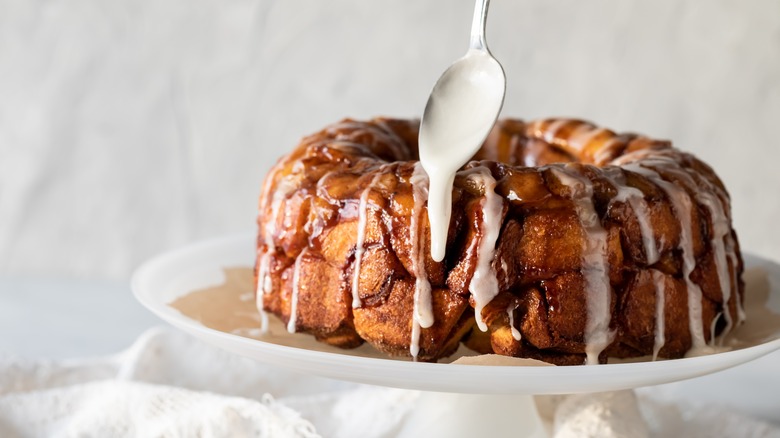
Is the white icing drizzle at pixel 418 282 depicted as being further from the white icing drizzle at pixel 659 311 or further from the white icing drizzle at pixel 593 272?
the white icing drizzle at pixel 659 311

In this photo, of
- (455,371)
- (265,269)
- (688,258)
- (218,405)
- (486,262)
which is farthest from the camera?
(218,405)

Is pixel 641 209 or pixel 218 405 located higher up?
pixel 641 209

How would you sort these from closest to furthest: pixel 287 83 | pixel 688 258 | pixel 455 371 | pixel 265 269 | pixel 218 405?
1. pixel 455 371
2. pixel 688 258
3. pixel 265 269
4. pixel 218 405
5. pixel 287 83

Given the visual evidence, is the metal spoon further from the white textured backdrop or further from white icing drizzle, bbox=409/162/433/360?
the white textured backdrop

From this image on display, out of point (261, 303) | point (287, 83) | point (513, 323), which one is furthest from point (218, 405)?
point (287, 83)

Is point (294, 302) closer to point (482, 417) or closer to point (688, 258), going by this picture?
point (482, 417)

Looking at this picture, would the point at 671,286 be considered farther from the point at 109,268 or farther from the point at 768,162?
the point at 109,268

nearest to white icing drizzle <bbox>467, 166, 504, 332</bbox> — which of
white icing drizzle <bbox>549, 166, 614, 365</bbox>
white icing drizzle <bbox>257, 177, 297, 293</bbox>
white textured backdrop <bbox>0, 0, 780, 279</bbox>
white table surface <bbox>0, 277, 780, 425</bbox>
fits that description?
white icing drizzle <bbox>549, 166, 614, 365</bbox>
